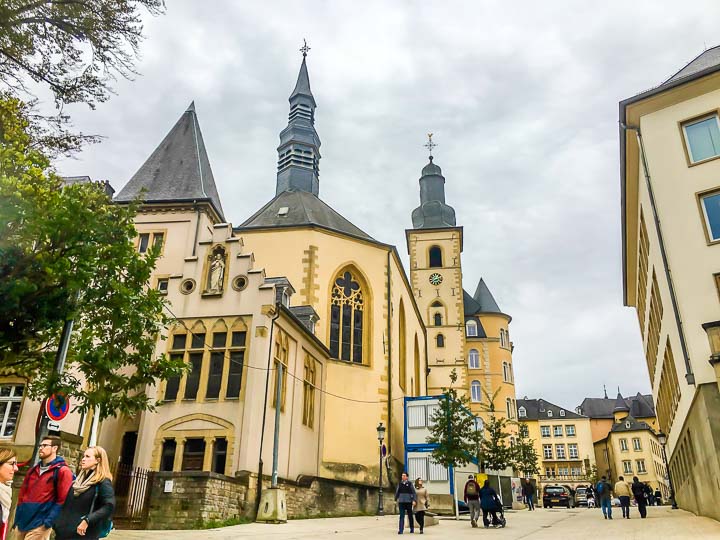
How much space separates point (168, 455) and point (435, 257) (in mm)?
38845

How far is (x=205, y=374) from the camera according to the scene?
21.3 meters

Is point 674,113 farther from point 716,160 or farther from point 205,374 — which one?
point 205,374

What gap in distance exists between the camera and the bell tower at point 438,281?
5156cm

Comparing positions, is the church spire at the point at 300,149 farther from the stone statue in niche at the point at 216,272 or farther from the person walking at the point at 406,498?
the person walking at the point at 406,498

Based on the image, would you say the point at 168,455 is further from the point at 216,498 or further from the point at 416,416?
the point at 416,416

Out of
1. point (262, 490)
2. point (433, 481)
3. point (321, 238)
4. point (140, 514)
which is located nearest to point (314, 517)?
point (262, 490)

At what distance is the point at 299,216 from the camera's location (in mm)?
33688

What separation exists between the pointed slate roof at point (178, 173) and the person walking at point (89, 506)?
23.9 meters

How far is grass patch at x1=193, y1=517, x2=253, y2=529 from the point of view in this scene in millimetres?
15141

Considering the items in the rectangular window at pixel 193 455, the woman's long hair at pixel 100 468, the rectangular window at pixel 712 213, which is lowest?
the woman's long hair at pixel 100 468

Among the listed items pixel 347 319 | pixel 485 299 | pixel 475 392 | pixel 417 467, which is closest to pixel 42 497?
pixel 347 319

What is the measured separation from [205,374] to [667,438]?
24131mm

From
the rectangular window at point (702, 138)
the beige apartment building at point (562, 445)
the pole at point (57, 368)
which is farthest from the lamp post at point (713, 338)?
the beige apartment building at point (562, 445)

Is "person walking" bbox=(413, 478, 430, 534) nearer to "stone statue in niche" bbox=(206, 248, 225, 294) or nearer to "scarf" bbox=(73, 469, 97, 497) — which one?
"stone statue in niche" bbox=(206, 248, 225, 294)
